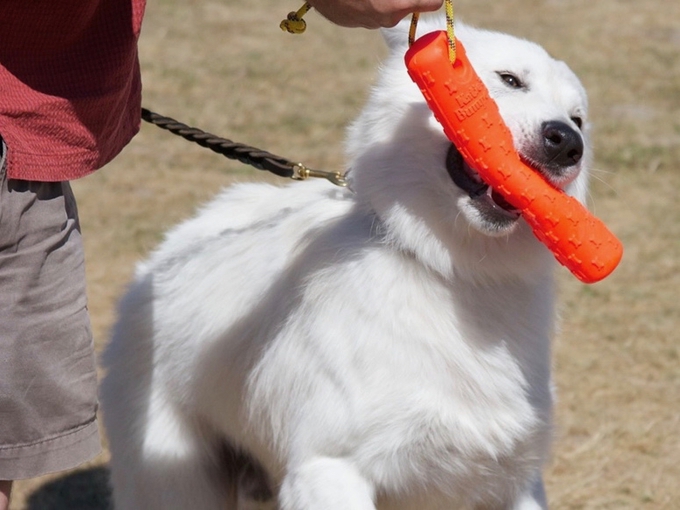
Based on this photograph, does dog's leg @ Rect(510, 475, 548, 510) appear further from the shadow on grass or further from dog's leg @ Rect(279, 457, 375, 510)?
the shadow on grass

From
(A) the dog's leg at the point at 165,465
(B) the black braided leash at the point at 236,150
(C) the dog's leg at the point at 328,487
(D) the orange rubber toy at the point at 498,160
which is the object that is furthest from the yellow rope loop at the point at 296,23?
(A) the dog's leg at the point at 165,465

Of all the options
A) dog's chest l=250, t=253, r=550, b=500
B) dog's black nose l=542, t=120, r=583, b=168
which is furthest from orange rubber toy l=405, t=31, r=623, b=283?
dog's chest l=250, t=253, r=550, b=500

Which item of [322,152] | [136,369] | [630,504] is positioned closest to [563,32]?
[322,152]

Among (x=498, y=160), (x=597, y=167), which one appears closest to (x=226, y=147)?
(x=498, y=160)

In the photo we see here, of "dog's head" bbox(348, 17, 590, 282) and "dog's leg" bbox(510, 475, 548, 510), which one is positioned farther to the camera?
"dog's leg" bbox(510, 475, 548, 510)

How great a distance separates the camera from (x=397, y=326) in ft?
9.18

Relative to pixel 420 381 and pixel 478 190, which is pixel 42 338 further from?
pixel 478 190

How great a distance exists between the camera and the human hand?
7.10 ft

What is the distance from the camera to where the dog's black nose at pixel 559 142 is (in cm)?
259

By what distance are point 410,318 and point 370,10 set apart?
939 mm

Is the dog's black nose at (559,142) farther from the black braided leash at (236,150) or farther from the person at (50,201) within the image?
the black braided leash at (236,150)

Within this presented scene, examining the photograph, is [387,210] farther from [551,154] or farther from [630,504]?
[630,504]

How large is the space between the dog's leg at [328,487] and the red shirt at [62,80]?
0.98 metres

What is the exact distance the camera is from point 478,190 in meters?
2.73
